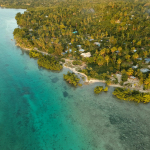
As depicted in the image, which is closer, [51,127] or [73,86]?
[51,127]

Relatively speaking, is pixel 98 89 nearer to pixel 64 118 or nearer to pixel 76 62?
pixel 64 118

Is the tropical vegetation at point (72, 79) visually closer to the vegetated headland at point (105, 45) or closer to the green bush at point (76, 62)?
the vegetated headland at point (105, 45)

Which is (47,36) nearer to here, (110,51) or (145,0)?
(110,51)

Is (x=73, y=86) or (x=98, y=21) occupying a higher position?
(x=98, y=21)

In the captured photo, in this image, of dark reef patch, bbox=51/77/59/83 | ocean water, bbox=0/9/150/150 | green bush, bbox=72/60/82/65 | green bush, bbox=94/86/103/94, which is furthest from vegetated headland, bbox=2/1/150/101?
Answer: ocean water, bbox=0/9/150/150

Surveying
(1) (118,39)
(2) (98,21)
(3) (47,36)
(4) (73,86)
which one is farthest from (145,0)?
(4) (73,86)

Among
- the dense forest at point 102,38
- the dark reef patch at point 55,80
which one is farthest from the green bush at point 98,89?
the dark reef patch at point 55,80

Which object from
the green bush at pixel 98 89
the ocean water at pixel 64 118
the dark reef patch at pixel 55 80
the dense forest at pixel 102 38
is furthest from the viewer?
the dense forest at pixel 102 38
